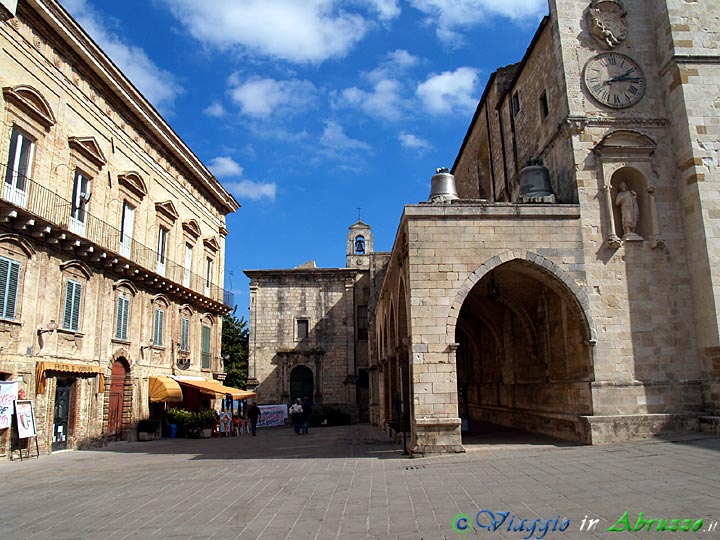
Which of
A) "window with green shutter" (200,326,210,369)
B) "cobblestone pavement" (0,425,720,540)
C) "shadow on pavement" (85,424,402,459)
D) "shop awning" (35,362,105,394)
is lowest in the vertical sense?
"shadow on pavement" (85,424,402,459)

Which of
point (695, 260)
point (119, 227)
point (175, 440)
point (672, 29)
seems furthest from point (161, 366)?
point (672, 29)

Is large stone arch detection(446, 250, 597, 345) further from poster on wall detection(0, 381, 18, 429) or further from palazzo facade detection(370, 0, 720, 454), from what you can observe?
poster on wall detection(0, 381, 18, 429)

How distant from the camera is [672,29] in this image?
1401 centimetres

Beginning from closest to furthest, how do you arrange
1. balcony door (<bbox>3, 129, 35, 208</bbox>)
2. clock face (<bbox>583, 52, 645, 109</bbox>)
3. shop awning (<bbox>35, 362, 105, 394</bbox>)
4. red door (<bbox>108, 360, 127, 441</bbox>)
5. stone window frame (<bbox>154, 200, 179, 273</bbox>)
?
balcony door (<bbox>3, 129, 35, 208</bbox>) < shop awning (<bbox>35, 362, 105, 394</bbox>) < clock face (<bbox>583, 52, 645, 109</bbox>) < red door (<bbox>108, 360, 127, 441</bbox>) < stone window frame (<bbox>154, 200, 179, 273</bbox>)

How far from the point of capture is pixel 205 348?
25.8m

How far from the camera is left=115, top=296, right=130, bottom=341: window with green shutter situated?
1798 centimetres

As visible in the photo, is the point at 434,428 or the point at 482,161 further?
the point at 482,161

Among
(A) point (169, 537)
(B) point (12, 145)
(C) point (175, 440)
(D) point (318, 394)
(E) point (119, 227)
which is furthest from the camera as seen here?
(D) point (318, 394)

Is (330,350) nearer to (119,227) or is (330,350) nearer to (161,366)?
(161,366)

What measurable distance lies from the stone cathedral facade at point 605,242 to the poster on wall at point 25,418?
29.3 ft

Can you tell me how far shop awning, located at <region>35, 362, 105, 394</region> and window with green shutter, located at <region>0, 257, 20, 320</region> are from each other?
1490mm

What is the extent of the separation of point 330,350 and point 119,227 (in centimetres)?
1789

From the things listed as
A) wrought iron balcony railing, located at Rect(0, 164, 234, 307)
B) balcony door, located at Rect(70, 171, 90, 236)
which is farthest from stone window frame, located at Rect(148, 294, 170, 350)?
balcony door, located at Rect(70, 171, 90, 236)

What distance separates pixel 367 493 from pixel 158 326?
14.9 m
